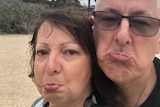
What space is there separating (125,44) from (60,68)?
0.31 meters

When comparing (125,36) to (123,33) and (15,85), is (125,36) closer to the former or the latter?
(123,33)

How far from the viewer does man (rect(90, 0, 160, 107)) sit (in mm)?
1478

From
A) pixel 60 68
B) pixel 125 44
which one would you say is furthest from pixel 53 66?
pixel 125 44

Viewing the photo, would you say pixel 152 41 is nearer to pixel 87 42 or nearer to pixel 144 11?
pixel 144 11

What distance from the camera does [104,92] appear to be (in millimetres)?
1649

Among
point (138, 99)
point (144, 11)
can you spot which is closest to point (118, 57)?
point (144, 11)

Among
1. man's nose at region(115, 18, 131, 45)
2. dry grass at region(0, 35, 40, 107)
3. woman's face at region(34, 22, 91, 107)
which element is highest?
man's nose at region(115, 18, 131, 45)

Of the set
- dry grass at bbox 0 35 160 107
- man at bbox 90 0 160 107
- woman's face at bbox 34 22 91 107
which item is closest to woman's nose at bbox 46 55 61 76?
woman's face at bbox 34 22 91 107

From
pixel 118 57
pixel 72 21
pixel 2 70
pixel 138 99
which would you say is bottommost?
pixel 2 70

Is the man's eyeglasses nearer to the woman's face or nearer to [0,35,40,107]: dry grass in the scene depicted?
the woman's face

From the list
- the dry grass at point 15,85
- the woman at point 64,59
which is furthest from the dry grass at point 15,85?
the woman at point 64,59

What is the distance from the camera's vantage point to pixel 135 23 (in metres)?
1.50

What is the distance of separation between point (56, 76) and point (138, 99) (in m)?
0.58

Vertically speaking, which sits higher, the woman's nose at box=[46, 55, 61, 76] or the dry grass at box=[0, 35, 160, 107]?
the woman's nose at box=[46, 55, 61, 76]
